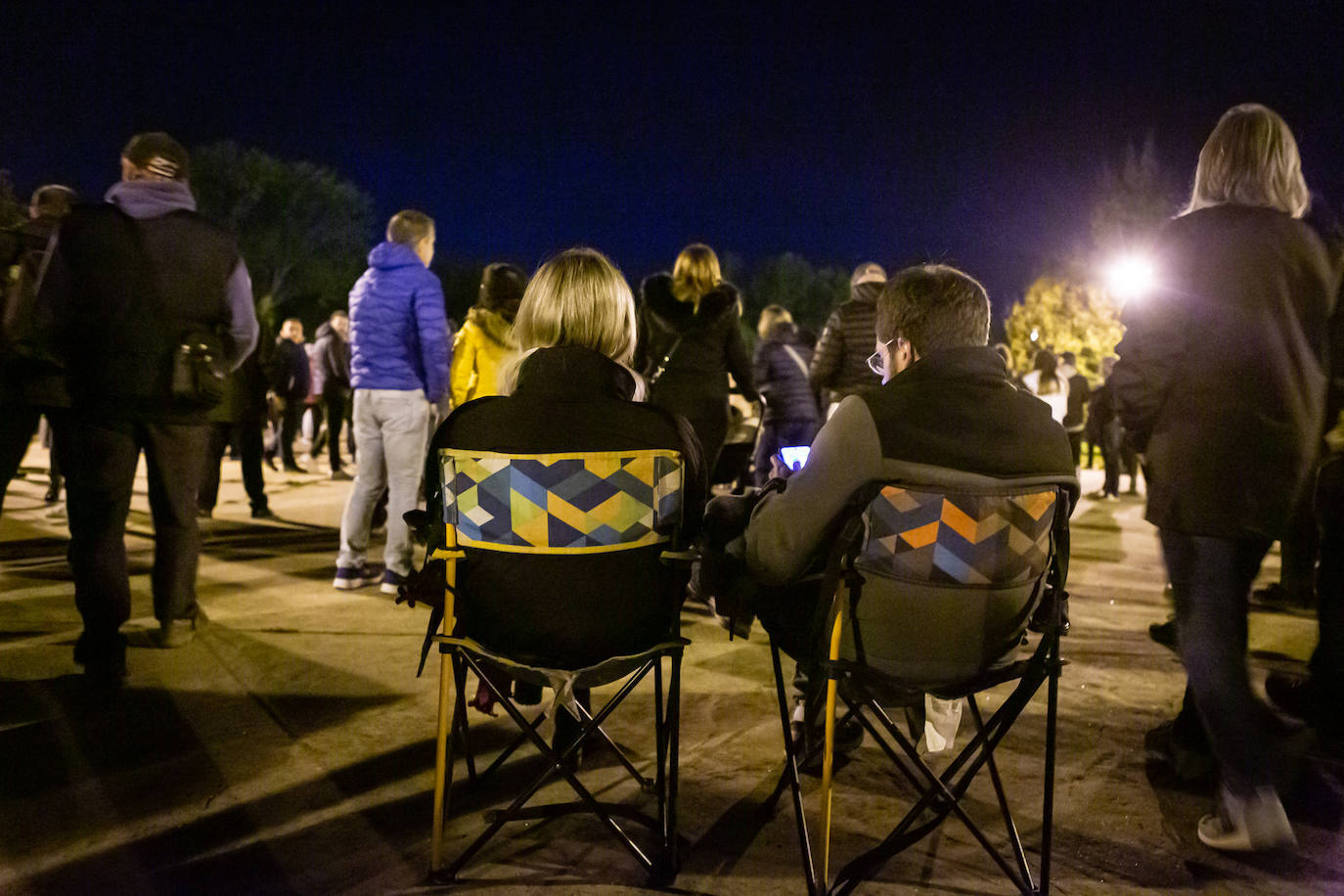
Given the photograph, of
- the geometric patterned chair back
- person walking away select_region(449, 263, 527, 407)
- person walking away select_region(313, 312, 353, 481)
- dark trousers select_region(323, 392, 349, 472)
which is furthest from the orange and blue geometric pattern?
dark trousers select_region(323, 392, 349, 472)

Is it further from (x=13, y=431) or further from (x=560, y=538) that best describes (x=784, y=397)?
(x=560, y=538)

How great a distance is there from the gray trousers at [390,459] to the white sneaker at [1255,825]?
160 inches

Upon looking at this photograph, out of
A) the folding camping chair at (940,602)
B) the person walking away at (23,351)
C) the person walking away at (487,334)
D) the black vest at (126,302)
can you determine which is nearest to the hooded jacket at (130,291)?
the black vest at (126,302)

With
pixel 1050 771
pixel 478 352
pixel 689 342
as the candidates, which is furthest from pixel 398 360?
pixel 1050 771

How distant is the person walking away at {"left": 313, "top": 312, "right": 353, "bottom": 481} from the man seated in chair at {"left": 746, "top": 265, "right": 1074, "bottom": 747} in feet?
32.4

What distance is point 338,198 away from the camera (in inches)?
1983

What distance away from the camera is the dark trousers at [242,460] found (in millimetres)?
7770

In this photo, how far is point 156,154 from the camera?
4133mm

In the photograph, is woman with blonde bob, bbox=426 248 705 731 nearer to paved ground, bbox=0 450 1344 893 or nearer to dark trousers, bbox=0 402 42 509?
paved ground, bbox=0 450 1344 893

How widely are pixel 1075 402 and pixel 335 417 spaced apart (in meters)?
8.69

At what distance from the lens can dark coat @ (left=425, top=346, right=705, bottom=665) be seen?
8.27 ft

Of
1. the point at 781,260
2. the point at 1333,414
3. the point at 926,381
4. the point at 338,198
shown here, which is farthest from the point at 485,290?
the point at 781,260

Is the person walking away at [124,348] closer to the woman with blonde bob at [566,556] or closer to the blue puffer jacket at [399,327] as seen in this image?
the blue puffer jacket at [399,327]

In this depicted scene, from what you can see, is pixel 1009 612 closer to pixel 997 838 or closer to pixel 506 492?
pixel 997 838
